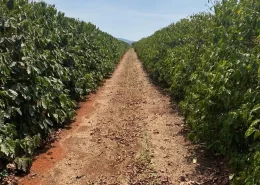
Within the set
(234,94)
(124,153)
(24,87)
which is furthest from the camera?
(124,153)

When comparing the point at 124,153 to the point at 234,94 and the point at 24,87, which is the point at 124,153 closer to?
the point at 24,87

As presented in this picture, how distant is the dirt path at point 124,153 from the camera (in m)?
5.44

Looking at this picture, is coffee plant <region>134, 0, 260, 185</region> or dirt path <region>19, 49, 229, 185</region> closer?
coffee plant <region>134, 0, 260, 185</region>

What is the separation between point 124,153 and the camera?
650cm

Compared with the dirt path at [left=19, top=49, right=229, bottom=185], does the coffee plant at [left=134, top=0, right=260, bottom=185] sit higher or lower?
higher

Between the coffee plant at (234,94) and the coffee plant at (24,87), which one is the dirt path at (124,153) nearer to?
the coffee plant at (24,87)

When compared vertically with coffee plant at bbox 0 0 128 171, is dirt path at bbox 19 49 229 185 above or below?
below

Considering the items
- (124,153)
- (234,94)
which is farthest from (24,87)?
(234,94)

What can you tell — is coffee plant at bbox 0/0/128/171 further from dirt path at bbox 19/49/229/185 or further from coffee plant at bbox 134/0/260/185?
coffee plant at bbox 134/0/260/185

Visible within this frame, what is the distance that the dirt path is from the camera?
5438mm

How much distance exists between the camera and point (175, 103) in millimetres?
10781

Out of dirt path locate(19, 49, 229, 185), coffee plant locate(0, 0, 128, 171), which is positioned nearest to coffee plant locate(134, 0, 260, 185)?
dirt path locate(19, 49, 229, 185)

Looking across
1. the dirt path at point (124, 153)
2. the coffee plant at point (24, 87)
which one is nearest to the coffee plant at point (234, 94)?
the dirt path at point (124, 153)

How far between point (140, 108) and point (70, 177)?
526 centimetres
